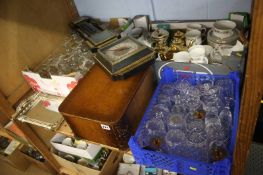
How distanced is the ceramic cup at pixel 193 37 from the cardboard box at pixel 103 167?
3.06ft

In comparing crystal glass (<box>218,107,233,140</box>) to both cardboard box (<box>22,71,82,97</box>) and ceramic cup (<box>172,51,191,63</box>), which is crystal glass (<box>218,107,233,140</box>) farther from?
cardboard box (<box>22,71,82,97</box>)

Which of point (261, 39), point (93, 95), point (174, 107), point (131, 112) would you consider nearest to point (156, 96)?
point (174, 107)

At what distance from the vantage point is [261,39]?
43 cm

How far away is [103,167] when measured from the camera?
1701 mm

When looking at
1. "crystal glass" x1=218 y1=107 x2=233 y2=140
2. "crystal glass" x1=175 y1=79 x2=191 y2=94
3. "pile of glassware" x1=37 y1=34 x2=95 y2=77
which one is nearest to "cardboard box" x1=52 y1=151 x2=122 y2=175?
"pile of glassware" x1=37 y1=34 x2=95 y2=77

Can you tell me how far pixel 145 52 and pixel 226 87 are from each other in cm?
40

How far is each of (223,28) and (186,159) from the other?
68 cm

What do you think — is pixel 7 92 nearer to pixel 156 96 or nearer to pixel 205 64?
pixel 156 96

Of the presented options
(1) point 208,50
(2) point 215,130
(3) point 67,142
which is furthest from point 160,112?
(3) point 67,142

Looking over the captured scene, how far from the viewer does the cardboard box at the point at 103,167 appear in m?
1.72

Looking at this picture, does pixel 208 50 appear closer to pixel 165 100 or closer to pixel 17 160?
pixel 165 100

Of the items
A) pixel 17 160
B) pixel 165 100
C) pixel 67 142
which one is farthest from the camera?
pixel 17 160

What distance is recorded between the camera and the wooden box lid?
3.43 ft

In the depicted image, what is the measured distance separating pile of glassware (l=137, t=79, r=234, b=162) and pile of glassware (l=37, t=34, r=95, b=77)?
0.48m
